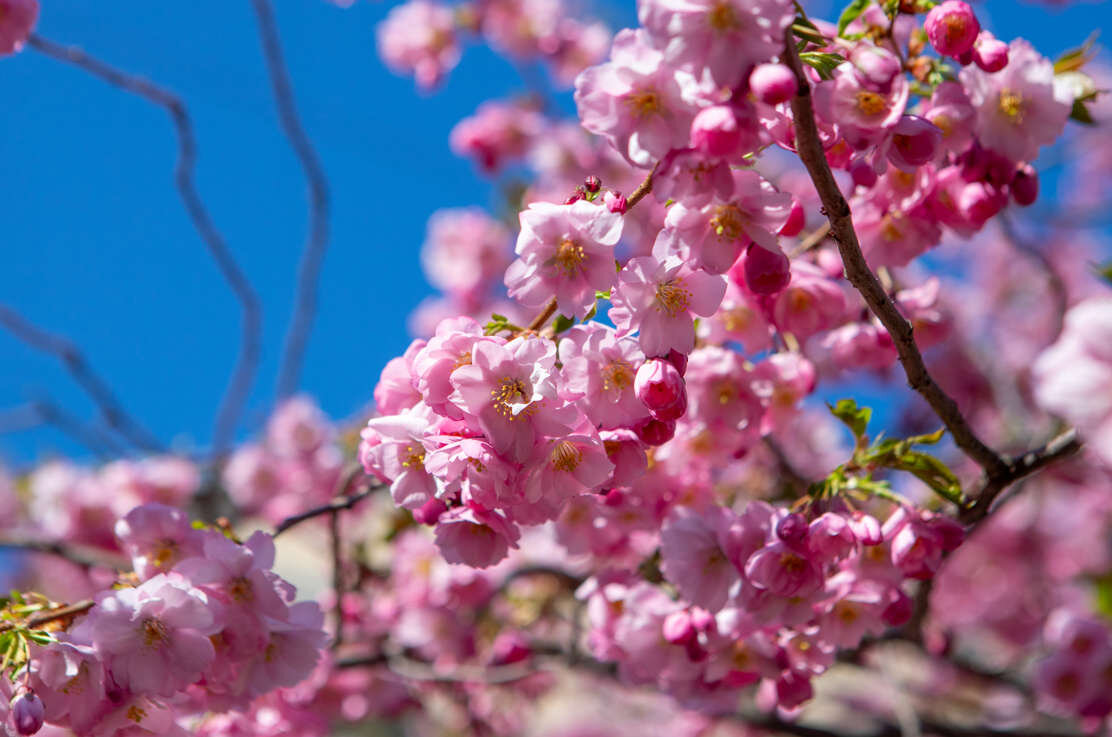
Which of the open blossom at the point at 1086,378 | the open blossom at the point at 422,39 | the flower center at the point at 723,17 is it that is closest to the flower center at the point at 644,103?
the flower center at the point at 723,17

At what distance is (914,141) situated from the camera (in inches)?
49.6

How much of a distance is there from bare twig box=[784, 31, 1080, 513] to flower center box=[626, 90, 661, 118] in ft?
0.55

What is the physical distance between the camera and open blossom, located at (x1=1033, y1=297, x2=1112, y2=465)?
889 millimetres

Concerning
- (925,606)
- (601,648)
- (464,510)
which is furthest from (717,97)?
(925,606)

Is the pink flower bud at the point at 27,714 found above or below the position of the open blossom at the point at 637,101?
below

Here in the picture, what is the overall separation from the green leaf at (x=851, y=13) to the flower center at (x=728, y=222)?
51 centimetres

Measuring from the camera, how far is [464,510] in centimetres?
140

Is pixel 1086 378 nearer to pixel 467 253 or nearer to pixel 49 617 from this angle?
pixel 49 617

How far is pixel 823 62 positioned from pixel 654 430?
58cm

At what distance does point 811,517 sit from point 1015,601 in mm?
4289

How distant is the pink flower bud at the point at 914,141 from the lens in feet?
4.10

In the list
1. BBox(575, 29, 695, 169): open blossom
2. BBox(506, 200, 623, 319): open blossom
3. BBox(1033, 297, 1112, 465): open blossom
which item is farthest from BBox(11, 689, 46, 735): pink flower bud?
BBox(1033, 297, 1112, 465): open blossom

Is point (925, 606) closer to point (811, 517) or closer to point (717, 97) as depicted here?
point (811, 517)

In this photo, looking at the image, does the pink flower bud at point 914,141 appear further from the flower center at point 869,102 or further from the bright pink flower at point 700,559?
the bright pink flower at point 700,559
